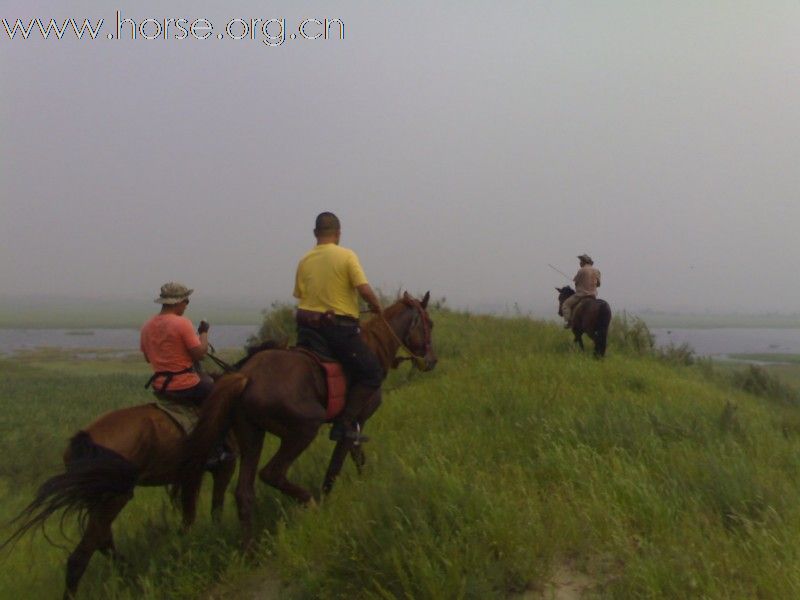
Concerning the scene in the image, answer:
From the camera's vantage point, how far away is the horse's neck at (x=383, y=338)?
24.1ft

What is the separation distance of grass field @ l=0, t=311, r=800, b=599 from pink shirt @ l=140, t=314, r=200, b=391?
1.39 meters

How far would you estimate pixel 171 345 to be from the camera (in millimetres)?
6477

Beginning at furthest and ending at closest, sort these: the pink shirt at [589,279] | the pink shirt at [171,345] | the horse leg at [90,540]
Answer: the pink shirt at [589,279]
the pink shirt at [171,345]
the horse leg at [90,540]

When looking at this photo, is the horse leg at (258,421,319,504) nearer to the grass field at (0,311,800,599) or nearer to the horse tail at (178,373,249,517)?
the grass field at (0,311,800,599)

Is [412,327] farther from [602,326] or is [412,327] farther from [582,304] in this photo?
[582,304]

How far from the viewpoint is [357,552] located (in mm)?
5199

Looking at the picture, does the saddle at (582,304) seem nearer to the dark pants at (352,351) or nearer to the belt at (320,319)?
the dark pants at (352,351)

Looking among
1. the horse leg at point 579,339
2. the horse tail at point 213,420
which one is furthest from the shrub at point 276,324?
the horse tail at point 213,420

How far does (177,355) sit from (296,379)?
1.12m

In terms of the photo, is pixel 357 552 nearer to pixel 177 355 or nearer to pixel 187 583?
pixel 187 583

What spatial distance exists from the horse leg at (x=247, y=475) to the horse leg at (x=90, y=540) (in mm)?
892

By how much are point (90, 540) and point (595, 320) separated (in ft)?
37.1

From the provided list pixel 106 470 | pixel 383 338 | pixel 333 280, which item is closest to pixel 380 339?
pixel 383 338

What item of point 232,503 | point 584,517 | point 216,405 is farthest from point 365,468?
point 584,517
